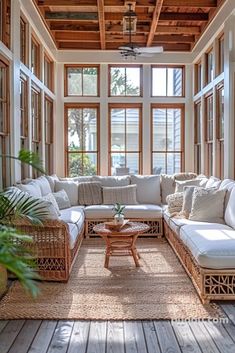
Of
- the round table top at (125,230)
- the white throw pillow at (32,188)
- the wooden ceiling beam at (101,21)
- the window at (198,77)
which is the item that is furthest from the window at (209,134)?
the white throw pillow at (32,188)

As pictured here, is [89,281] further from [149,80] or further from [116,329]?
[149,80]

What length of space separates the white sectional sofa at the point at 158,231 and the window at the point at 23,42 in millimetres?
1787

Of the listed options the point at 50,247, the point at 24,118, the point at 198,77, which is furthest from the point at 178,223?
the point at 198,77

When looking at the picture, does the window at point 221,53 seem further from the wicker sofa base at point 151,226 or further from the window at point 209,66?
the wicker sofa base at point 151,226

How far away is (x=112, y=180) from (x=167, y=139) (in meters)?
1.61

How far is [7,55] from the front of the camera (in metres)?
4.76

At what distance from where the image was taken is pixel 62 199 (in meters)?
6.55

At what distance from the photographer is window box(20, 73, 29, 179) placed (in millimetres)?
5676

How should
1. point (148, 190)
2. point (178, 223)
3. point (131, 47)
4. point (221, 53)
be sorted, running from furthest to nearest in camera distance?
point (148, 190) < point (221, 53) < point (131, 47) < point (178, 223)

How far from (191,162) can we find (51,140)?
2.88m

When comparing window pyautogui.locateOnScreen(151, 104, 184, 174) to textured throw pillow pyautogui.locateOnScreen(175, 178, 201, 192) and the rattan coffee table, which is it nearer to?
textured throw pillow pyautogui.locateOnScreen(175, 178, 201, 192)

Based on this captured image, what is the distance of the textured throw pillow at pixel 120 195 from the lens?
22.9 ft

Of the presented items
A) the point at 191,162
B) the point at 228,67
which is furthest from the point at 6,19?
the point at 191,162

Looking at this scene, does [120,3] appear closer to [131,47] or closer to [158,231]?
[131,47]
